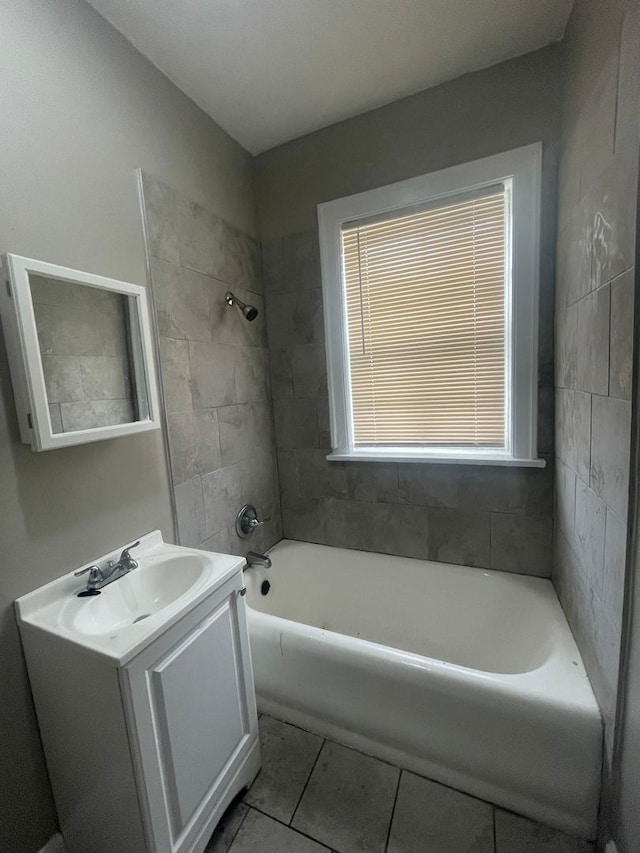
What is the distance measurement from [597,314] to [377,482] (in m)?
1.26

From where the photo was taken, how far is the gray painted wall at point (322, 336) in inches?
61.4

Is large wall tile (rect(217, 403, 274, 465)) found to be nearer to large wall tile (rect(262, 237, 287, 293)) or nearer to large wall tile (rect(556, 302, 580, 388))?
large wall tile (rect(262, 237, 287, 293))

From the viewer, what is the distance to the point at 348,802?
3.96ft

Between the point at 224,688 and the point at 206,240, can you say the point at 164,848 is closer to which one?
the point at 224,688

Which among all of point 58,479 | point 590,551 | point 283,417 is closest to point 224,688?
point 58,479

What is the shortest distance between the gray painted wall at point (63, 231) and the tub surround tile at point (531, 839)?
136 cm

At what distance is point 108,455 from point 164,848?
109 cm

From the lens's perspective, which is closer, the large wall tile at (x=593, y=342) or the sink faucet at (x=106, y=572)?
the large wall tile at (x=593, y=342)

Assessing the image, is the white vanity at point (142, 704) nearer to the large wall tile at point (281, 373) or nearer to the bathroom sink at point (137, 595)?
the bathroom sink at point (137, 595)

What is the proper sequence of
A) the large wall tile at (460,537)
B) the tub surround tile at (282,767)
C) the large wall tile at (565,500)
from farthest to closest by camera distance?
the large wall tile at (460,537) < the large wall tile at (565,500) < the tub surround tile at (282,767)

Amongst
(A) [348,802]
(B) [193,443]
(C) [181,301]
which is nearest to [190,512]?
(B) [193,443]

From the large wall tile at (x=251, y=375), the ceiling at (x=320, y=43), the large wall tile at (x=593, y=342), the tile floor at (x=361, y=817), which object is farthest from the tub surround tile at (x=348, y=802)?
the ceiling at (x=320, y=43)

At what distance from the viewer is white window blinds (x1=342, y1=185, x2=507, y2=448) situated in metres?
1.70

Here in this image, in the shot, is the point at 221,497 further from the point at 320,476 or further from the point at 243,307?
the point at 243,307
